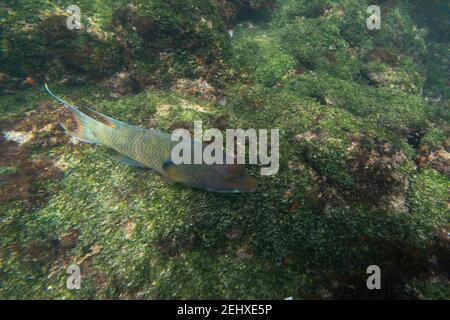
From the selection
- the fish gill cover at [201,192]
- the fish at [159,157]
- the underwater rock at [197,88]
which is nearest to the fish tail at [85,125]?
the fish at [159,157]

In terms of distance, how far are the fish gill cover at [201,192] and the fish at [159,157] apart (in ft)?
2.79

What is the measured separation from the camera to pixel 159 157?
3.71 meters

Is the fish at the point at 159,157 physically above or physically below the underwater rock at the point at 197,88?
above

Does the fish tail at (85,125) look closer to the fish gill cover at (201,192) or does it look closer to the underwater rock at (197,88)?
the fish gill cover at (201,192)

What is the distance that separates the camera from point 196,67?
7.17 metres

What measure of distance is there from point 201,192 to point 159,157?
111 cm

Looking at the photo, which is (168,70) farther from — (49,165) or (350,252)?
(350,252)

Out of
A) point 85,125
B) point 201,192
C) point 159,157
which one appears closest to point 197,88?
point 201,192

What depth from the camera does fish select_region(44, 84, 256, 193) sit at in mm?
3584

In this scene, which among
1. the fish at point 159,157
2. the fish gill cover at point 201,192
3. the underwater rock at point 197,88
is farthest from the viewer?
the underwater rock at point 197,88

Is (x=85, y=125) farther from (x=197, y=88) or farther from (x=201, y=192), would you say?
(x=197, y=88)

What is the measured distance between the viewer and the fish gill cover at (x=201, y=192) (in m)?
3.93
